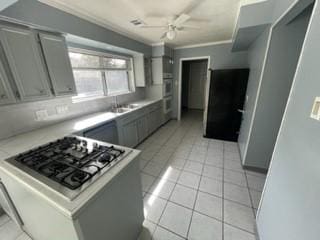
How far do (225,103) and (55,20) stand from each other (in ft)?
10.9

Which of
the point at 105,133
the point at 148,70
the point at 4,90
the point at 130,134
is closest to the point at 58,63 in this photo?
the point at 4,90

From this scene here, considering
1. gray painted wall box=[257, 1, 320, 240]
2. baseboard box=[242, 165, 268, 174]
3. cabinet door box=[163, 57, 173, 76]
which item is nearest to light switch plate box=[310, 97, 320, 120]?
gray painted wall box=[257, 1, 320, 240]

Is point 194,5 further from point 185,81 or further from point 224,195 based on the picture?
point 185,81

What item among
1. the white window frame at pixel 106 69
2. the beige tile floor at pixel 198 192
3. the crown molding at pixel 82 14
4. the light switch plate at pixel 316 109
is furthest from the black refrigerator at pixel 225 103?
the light switch plate at pixel 316 109

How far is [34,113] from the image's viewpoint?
6.12 feet

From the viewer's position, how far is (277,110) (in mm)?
2008

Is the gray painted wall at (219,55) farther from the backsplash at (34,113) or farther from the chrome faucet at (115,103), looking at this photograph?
the backsplash at (34,113)

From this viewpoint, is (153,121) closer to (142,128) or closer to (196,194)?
(142,128)

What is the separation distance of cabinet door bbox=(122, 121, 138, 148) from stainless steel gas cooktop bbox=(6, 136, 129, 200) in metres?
1.28

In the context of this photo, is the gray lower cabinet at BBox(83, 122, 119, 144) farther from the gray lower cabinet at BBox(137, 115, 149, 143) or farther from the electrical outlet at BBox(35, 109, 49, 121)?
the gray lower cabinet at BBox(137, 115, 149, 143)

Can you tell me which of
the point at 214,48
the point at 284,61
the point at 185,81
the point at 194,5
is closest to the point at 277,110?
the point at 284,61

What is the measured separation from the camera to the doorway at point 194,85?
6.16m

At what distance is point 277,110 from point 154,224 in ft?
7.44

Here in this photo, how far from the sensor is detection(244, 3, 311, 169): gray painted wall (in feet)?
5.64
